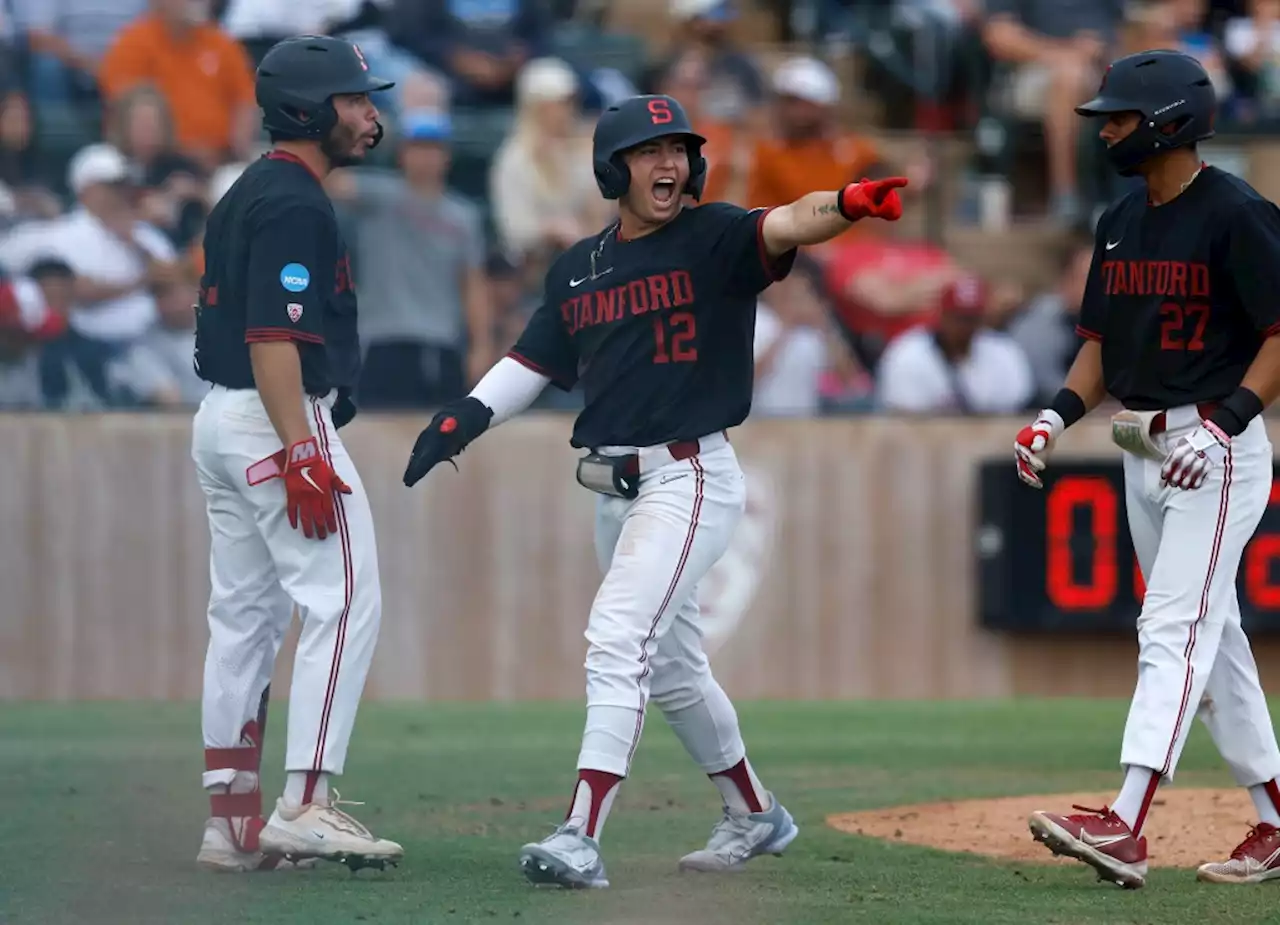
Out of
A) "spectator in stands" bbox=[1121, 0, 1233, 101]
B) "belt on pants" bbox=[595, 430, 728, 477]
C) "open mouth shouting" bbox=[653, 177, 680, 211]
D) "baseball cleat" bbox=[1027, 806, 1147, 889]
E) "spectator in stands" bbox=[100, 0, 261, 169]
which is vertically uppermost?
"spectator in stands" bbox=[1121, 0, 1233, 101]

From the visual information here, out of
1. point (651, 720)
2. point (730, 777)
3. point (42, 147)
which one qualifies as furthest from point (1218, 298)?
point (42, 147)

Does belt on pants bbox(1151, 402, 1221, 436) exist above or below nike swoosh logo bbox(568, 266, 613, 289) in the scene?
below

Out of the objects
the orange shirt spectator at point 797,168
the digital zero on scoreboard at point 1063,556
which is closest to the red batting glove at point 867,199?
the digital zero on scoreboard at point 1063,556

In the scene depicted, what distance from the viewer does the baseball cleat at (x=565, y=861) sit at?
5574 millimetres

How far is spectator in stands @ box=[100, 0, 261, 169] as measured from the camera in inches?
499

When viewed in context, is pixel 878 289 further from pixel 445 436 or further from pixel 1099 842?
pixel 1099 842

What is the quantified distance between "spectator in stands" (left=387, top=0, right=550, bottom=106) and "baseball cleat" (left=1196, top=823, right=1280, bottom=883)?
8464 millimetres

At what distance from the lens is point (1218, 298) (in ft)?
19.5

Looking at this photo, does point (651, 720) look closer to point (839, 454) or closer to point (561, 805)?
point (839, 454)

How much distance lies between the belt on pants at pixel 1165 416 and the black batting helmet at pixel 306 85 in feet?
7.89

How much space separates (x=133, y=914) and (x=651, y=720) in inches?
211

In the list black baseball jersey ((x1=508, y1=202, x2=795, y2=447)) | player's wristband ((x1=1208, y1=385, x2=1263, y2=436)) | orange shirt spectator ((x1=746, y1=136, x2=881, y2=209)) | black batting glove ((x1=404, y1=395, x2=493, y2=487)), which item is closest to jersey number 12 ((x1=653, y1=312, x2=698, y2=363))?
black baseball jersey ((x1=508, y1=202, x2=795, y2=447))

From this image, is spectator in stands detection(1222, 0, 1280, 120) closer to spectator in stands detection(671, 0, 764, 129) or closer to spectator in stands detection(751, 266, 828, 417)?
spectator in stands detection(671, 0, 764, 129)

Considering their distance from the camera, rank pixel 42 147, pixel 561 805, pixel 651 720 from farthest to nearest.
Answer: pixel 42 147
pixel 651 720
pixel 561 805
